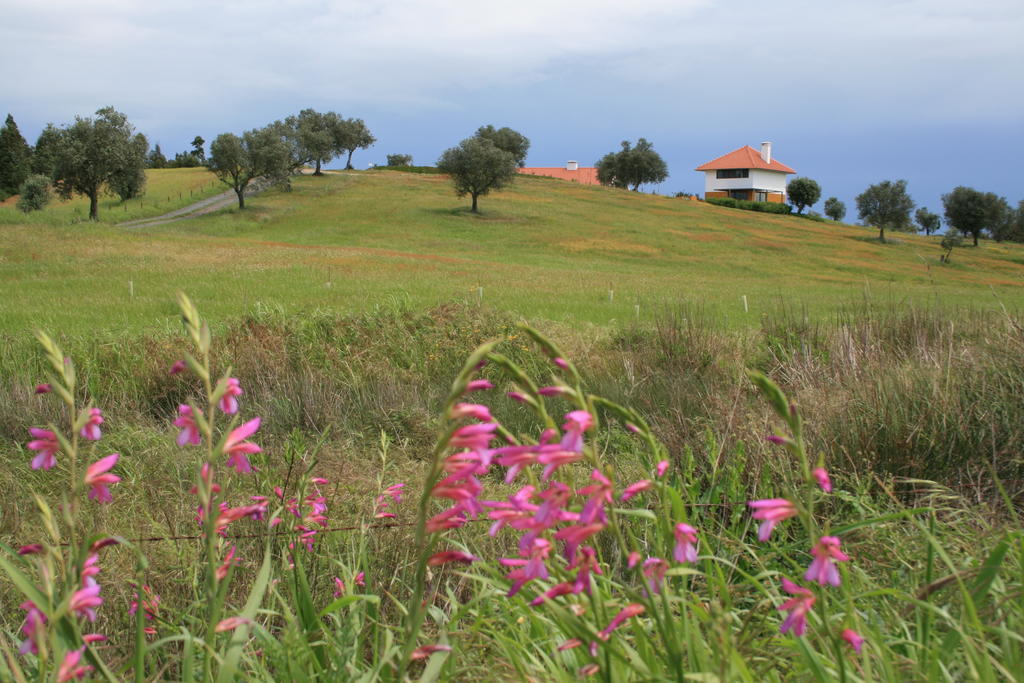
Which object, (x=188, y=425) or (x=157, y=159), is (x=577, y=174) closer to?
(x=157, y=159)

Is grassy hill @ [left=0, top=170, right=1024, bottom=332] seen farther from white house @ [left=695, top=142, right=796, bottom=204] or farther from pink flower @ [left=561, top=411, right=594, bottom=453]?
white house @ [left=695, top=142, right=796, bottom=204]

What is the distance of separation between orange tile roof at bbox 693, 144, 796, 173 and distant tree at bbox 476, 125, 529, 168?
1095 inches

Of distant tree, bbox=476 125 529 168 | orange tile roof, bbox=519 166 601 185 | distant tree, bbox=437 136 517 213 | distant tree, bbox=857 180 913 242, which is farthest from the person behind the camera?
orange tile roof, bbox=519 166 601 185

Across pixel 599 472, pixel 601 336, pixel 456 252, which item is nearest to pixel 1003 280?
pixel 456 252

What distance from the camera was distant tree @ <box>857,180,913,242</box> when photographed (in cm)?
5891

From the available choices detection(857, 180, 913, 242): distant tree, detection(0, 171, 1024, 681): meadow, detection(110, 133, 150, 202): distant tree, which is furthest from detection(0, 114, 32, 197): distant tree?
detection(857, 180, 913, 242): distant tree

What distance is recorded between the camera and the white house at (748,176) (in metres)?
93.9

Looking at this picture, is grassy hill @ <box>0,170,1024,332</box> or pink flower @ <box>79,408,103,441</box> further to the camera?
grassy hill @ <box>0,170,1024,332</box>

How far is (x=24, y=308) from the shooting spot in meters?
13.2

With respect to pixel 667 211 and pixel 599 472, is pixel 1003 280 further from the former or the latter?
pixel 599 472

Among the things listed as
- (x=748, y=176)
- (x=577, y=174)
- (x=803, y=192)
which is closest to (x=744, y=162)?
(x=748, y=176)

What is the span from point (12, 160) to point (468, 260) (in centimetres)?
6545

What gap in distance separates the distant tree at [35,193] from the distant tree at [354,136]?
31.9 metres

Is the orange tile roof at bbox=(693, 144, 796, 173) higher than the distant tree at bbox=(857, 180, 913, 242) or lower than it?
higher
